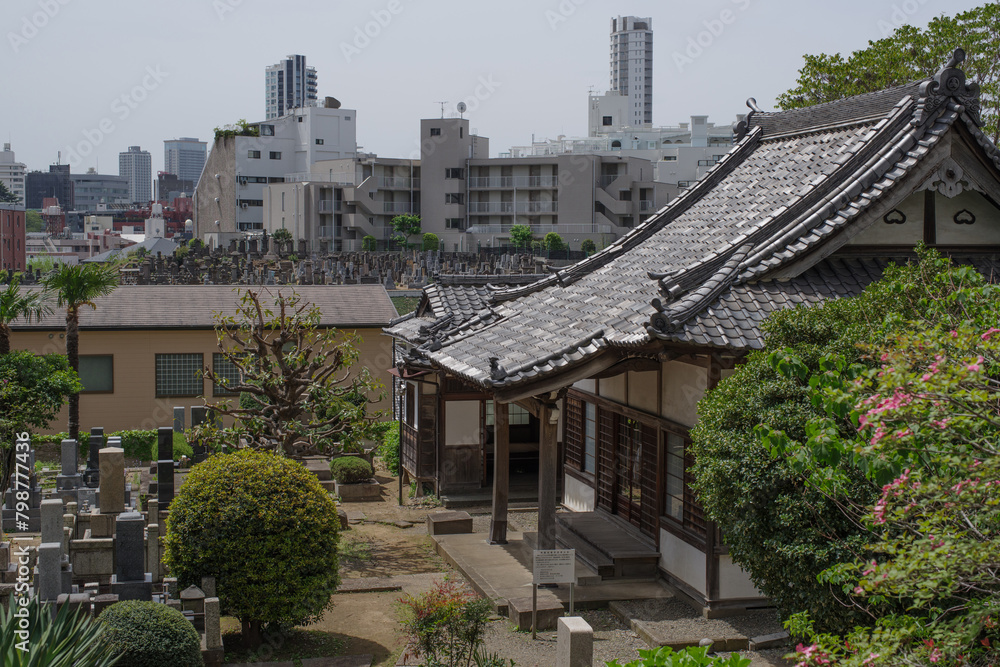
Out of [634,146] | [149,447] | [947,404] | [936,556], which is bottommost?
[149,447]

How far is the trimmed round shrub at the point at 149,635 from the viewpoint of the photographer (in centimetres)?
975

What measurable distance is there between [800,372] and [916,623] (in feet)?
5.53

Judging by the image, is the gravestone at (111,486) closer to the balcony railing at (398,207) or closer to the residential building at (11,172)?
the balcony railing at (398,207)

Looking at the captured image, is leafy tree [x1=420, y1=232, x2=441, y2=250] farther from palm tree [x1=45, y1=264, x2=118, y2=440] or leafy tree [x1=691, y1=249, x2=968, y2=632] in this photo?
leafy tree [x1=691, y1=249, x2=968, y2=632]

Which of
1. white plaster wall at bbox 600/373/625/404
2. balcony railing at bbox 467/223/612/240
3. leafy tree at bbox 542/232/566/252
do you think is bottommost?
white plaster wall at bbox 600/373/625/404

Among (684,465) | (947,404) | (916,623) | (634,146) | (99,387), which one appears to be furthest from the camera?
(634,146)

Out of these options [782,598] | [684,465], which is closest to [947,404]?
[782,598]

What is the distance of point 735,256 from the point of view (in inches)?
501

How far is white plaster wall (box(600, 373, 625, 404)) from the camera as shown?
51.3 feet

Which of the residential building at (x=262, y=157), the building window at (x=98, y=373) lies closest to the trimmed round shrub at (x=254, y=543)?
the building window at (x=98, y=373)

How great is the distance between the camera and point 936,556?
5270 mm

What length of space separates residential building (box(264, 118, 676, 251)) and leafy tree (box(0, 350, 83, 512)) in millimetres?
58865

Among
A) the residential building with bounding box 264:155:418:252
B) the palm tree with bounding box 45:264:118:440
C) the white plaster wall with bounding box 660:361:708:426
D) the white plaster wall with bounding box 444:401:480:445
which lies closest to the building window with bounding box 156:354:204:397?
the palm tree with bounding box 45:264:118:440

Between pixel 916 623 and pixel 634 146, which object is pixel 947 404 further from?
pixel 634 146
